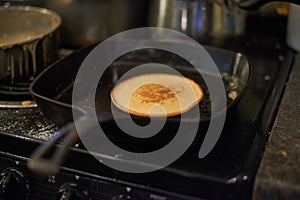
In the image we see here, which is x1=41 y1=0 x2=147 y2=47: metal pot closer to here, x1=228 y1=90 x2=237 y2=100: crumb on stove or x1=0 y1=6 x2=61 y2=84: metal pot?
x1=0 y1=6 x2=61 y2=84: metal pot

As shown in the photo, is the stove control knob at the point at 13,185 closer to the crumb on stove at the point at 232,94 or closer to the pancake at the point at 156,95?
the pancake at the point at 156,95

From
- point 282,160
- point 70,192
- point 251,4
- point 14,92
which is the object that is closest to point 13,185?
point 70,192

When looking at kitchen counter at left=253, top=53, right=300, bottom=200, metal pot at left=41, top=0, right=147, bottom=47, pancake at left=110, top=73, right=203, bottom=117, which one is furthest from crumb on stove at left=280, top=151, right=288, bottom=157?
metal pot at left=41, top=0, right=147, bottom=47

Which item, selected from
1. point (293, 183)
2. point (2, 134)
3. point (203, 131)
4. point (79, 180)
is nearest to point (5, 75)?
point (2, 134)

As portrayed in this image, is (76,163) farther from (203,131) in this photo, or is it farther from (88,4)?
(88,4)

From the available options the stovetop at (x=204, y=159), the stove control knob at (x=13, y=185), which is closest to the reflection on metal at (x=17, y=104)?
the stovetop at (x=204, y=159)
